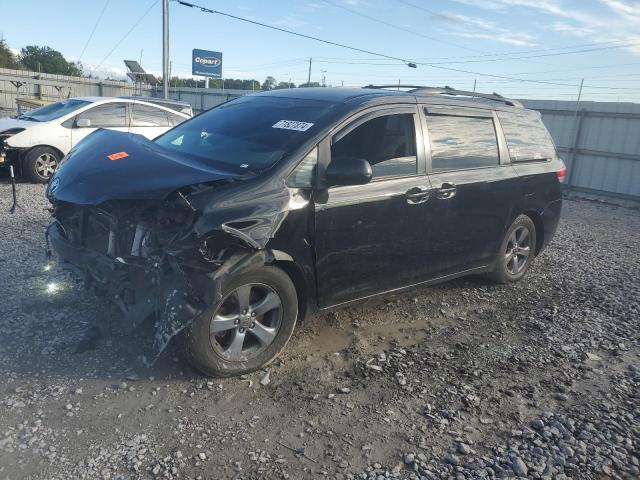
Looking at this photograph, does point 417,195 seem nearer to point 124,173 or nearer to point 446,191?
point 446,191

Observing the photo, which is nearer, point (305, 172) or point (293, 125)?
point (305, 172)

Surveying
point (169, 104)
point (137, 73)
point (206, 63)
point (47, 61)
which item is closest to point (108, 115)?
point (169, 104)

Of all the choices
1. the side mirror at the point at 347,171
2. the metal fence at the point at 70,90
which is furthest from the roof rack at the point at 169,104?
the metal fence at the point at 70,90

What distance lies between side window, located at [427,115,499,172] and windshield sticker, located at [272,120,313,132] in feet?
3.93

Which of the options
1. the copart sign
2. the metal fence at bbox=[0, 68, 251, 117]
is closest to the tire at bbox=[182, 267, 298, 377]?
the metal fence at bbox=[0, 68, 251, 117]

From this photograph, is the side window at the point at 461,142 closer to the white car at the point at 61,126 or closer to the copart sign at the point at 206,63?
the white car at the point at 61,126

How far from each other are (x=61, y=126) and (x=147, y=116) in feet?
5.56

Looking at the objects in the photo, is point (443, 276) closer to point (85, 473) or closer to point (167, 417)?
point (167, 417)

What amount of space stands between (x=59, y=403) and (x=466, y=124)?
13.0 feet

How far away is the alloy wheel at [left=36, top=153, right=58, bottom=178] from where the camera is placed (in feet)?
31.7

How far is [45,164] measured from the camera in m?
9.75

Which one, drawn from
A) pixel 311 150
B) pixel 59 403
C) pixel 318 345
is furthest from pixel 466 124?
pixel 59 403

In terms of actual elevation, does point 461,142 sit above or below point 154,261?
above

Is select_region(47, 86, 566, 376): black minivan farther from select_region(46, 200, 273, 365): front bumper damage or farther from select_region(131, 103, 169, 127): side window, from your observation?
select_region(131, 103, 169, 127): side window
